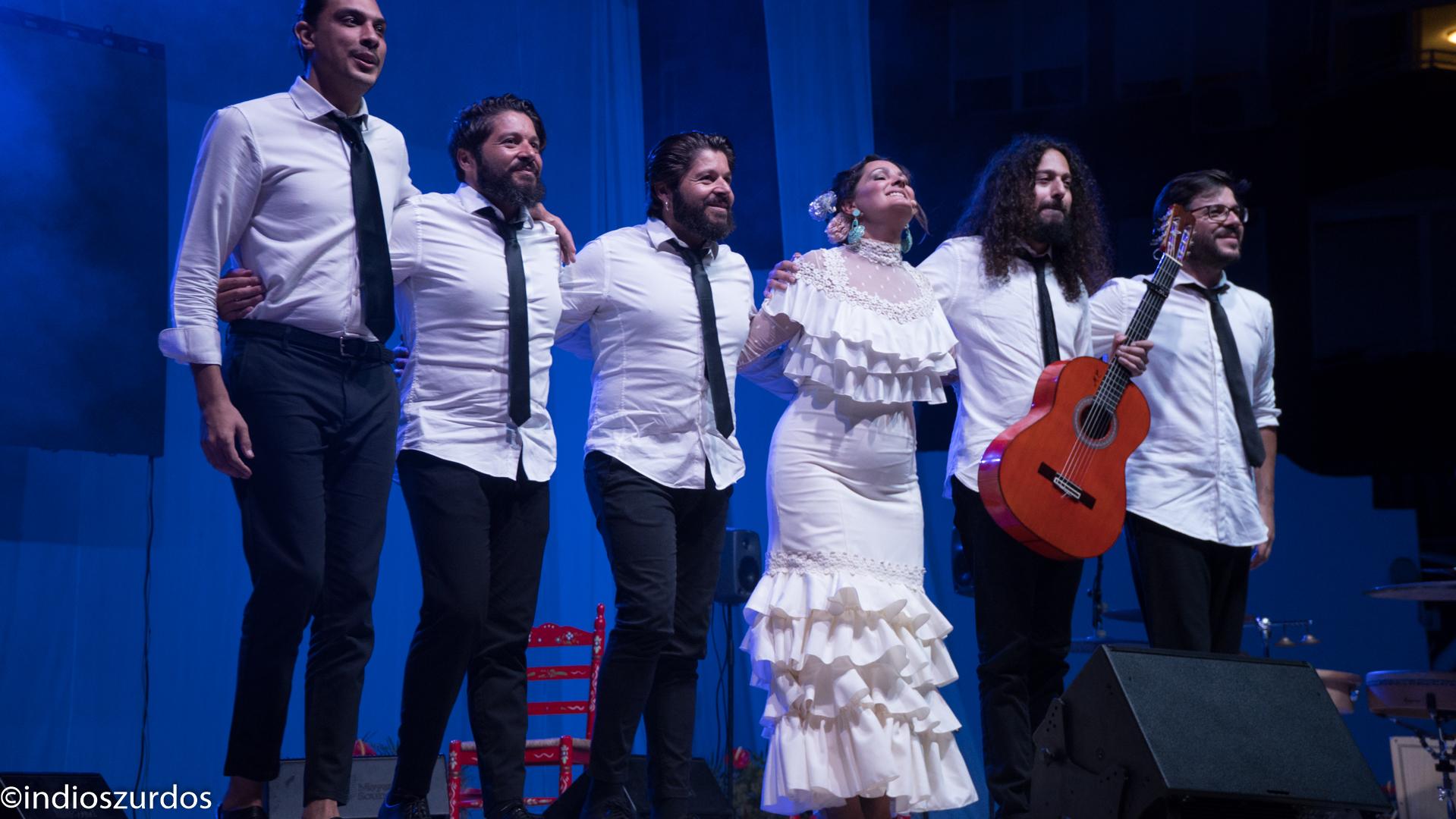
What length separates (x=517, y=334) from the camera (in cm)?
321

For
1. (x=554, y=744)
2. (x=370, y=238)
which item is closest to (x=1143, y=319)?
(x=370, y=238)

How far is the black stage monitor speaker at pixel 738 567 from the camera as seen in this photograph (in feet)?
17.5

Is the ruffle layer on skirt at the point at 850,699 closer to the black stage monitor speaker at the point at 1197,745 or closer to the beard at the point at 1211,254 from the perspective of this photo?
the black stage monitor speaker at the point at 1197,745

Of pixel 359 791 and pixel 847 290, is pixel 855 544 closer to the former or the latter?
pixel 847 290

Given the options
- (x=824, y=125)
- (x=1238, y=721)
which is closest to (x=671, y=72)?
(x=824, y=125)

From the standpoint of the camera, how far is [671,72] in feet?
20.4

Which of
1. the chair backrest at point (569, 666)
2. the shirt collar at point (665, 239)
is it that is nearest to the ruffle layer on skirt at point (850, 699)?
the shirt collar at point (665, 239)

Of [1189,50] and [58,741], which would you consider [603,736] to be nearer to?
[58,741]

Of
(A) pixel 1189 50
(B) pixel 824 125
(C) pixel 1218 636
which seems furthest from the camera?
(A) pixel 1189 50

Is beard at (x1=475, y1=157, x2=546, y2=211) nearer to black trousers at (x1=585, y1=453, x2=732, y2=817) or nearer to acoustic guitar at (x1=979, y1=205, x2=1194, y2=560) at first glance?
black trousers at (x1=585, y1=453, x2=732, y2=817)

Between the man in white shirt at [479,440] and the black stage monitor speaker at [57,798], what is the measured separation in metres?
0.58

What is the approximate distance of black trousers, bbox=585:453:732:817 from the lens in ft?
10.3

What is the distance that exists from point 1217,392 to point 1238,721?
4.16ft

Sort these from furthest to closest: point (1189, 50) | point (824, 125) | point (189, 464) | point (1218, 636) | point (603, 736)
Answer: point (1189, 50) < point (824, 125) < point (189, 464) < point (1218, 636) < point (603, 736)
